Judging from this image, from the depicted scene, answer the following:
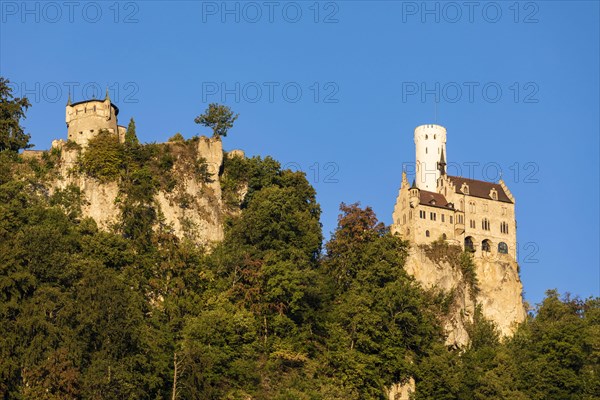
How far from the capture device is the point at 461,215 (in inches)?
4171

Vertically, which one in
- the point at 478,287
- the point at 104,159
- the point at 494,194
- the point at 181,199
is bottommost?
the point at 478,287

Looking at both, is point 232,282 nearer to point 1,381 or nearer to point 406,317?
point 406,317

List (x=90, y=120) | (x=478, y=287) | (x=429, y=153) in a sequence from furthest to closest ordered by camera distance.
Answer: (x=429, y=153) → (x=478, y=287) → (x=90, y=120)

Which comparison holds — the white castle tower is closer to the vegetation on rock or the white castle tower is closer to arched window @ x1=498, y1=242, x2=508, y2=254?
arched window @ x1=498, y1=242, x2=508, y2=254

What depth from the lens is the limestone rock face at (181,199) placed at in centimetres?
8800

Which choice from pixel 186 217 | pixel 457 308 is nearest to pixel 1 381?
pixel 186 217

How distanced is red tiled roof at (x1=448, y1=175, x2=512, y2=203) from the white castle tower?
4316 mm

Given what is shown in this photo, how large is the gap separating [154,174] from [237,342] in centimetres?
1954

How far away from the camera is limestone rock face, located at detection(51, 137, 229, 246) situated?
289 feet

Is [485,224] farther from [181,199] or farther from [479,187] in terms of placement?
[181,199]

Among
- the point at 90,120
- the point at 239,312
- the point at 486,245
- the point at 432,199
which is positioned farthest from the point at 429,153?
the point at 239,312

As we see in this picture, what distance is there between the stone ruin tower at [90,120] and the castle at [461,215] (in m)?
27.0

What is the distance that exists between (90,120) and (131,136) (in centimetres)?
359

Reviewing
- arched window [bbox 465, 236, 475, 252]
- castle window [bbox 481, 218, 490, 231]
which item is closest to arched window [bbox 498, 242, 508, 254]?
castle window [bbox 481, 218, 490, 231]
